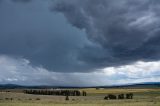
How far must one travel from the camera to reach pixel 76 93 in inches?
6836
